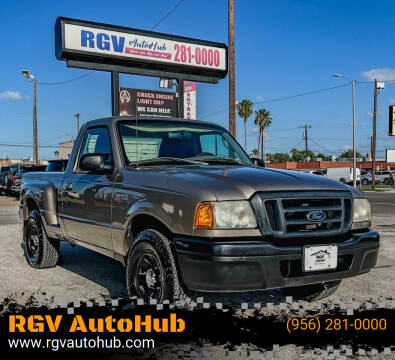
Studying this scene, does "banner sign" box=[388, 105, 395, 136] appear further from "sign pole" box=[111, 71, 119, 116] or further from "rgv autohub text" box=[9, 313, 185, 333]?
"rgv autohub text" box=[9, 313, 185, 333]

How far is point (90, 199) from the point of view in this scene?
4.71 meters

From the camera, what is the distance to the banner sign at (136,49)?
13.2 meters

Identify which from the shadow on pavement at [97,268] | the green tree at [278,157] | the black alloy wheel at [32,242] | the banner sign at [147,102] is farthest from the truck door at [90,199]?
the green tree at [278,157]

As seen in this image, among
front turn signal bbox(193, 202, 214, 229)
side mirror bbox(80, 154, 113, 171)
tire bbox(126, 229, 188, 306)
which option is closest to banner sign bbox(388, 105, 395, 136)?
side mirror bbox(80, 154, 113, 171)

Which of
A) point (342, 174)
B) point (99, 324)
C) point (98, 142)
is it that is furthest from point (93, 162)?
point (342, 174)

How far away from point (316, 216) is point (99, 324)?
6.30 feet

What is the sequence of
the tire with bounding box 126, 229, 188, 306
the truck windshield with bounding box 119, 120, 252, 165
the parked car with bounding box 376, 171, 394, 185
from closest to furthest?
the tire with bounding box 126, 229, 188, 306 < the truck windshield with bounding box 119, 120, 252, 165 < the parked car with bounding box 376, 171, 394, 185

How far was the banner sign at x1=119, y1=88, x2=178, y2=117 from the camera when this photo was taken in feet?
59.4

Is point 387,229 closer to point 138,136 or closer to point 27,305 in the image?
point 138,136

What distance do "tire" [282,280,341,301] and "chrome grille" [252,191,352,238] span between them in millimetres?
969

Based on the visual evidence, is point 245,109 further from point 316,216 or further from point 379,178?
point 316,216

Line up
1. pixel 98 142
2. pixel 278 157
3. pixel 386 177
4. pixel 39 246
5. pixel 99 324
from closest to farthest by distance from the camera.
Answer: pixel 99 324
pixel 98 142
pixel 39 246
pixel 386 177
pixel 278 157

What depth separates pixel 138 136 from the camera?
4.70 metres

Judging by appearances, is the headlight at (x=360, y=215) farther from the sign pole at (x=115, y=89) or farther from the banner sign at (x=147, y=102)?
the banner sign at (x=147, y=102)
